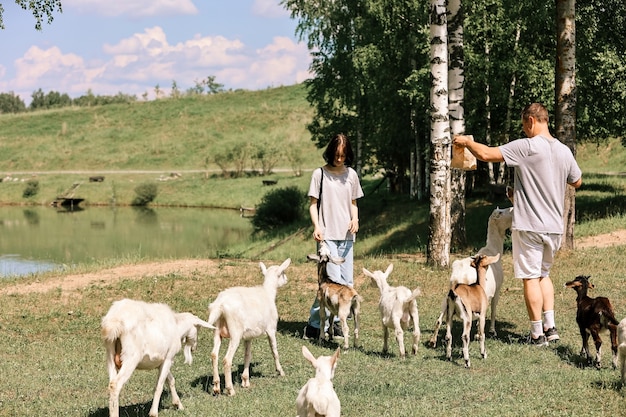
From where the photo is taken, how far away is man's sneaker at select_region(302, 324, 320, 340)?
10102 millimetres

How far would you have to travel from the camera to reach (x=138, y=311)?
21.5 ft

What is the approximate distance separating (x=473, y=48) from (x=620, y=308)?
1739 centimetres

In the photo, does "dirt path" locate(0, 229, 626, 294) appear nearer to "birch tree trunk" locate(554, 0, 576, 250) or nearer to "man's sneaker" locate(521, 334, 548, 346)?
"birch tree trunk" locate(554, 0, 576, 250)

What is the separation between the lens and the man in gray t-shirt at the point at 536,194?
8.65 metres

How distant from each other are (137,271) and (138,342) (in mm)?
9716

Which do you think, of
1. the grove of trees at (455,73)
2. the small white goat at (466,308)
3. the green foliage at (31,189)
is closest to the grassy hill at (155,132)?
the green foliage at (31,189)

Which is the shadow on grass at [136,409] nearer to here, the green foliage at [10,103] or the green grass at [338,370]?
the green grass at [338,370]

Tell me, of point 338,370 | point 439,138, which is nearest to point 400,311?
point 338,370

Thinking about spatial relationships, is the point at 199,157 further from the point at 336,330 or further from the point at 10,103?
the point at 10,103

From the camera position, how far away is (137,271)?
624 inches

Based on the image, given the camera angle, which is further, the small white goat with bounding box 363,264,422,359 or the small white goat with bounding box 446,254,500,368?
the small white goat with bounding box 363,264,422,359

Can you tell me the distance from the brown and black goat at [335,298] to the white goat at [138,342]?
2598 millimetres

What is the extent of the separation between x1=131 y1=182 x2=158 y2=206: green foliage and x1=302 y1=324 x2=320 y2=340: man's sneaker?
146 ft

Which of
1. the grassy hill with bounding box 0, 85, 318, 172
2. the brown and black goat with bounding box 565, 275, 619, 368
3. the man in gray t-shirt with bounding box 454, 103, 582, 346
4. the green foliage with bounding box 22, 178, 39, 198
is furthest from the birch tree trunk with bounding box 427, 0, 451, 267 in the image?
the green foliage with bounding box 22, 178, 39, 198
